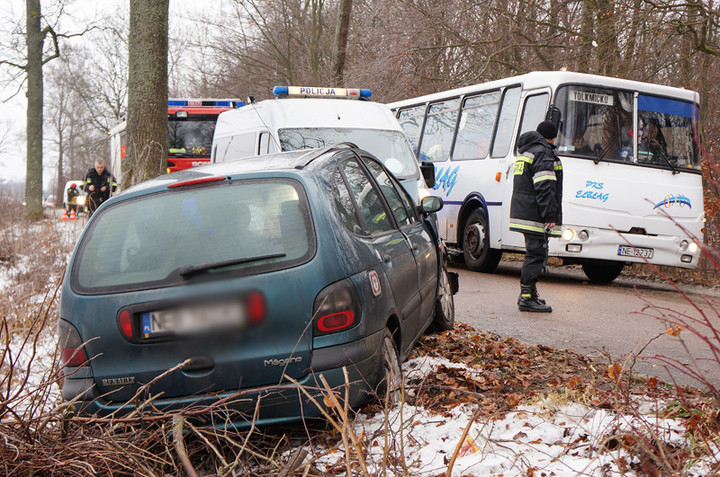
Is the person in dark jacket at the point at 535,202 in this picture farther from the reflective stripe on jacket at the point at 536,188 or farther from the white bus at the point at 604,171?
the white bus at the point at 604,171

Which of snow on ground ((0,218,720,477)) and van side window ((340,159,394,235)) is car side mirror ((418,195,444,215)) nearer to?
van side window ((340,159,394,235))

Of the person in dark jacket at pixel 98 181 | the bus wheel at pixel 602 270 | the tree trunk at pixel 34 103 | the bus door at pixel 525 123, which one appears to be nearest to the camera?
the bus door at pixel 525 123

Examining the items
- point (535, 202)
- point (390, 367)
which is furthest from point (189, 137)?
point (390, 367)

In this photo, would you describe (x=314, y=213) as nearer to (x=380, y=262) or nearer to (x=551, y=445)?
(x=380, y=262)

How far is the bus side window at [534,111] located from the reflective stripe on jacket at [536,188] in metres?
3.34

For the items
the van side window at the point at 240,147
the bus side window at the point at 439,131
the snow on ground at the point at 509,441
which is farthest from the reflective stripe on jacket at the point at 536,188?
the bus side window at the point at 439,131

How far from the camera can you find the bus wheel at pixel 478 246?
11961mm

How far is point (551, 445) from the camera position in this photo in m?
3.39

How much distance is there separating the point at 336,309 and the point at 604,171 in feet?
25.8

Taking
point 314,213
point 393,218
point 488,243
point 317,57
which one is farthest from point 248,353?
point 317,57

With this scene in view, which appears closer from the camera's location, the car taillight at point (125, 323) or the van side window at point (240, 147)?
the car taillight at point (125, 323)

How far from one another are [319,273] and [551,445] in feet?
4.46

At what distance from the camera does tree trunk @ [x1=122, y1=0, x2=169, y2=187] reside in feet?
25.8

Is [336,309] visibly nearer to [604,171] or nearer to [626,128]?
[604,171]
